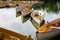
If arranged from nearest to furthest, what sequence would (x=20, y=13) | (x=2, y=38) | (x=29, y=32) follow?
(x=2, y=38) → (x=29, y=32) → (x=20, y=13)

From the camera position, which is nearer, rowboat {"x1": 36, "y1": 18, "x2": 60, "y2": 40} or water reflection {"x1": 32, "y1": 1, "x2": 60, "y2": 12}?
rowboat {"x1": 36, "y1": 18, "x2": 60, "y2": 40}

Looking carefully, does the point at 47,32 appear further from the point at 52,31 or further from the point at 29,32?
the point at 29,32

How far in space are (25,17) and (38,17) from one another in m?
1.19

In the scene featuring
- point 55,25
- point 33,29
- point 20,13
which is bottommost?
point 20,13

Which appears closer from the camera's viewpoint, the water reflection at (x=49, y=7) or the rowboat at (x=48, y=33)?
the rowboat at (x=48, y=33)

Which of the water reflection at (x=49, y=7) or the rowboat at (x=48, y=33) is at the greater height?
the rowboat at (x=48, y=33)

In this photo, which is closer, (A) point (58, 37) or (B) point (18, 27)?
(A) point (58, 37)

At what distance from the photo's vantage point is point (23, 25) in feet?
23.1

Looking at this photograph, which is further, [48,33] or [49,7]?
[49,7]

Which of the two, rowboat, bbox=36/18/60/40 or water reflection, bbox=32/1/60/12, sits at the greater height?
rowboat, bbox=36/18/60/40

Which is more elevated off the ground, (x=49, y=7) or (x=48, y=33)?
(x=48, y=33)

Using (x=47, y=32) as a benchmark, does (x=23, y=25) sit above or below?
below

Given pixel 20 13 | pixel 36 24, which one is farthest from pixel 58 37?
pixel 20 13

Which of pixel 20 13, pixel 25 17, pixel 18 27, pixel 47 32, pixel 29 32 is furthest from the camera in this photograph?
pixel 20 13
